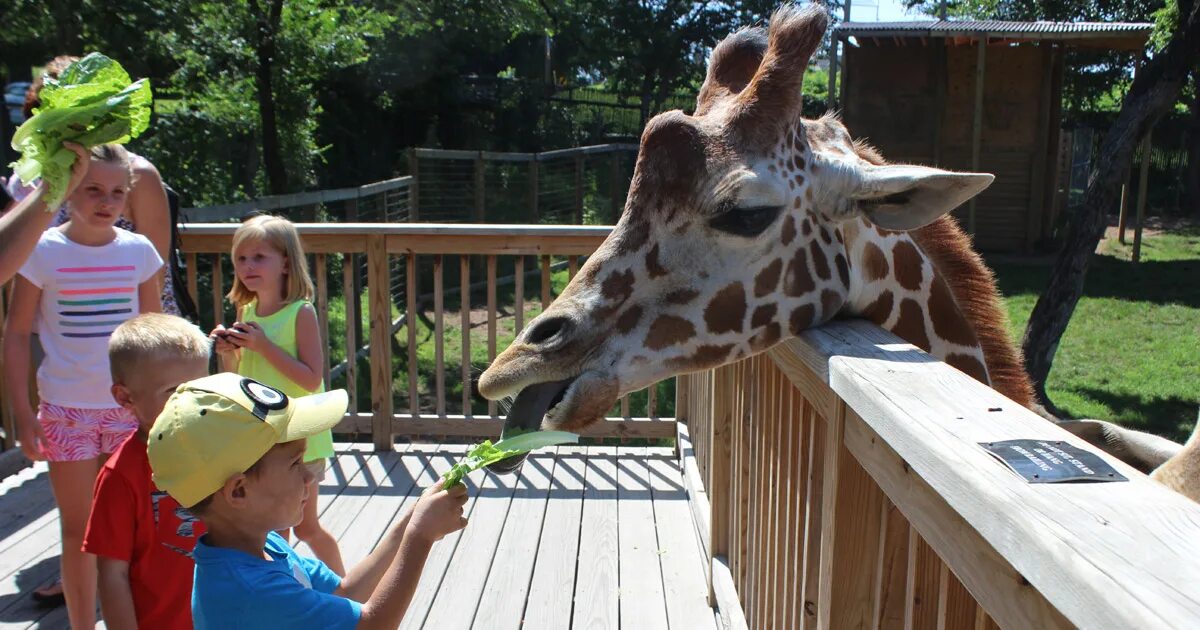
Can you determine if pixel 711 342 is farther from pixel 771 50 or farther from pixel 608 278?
pixel 771 50

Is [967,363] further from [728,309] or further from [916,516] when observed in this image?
[916,516]

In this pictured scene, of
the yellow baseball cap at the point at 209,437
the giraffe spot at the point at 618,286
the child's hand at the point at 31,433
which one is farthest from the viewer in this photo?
the child's hand at the point at 31,433

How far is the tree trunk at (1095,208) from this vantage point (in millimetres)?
6660

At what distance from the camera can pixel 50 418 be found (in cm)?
299

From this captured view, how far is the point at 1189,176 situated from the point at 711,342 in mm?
21329

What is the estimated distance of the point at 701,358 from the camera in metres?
2.31

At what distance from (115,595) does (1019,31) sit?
13858 mm

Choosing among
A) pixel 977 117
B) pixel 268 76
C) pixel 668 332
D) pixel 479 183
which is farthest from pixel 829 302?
pixel 977 117

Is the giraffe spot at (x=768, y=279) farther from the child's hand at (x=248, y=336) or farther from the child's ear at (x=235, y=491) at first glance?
the child's hand at (x=248, y=336)

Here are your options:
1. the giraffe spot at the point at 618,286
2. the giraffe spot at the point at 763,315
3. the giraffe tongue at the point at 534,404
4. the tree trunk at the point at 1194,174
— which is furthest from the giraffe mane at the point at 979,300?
the tree trunk at the point at 1194,174

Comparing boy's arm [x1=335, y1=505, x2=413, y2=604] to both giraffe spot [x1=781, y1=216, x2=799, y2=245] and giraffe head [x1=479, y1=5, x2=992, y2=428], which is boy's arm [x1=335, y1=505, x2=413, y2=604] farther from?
giraffe spot [x1=781, y1=216, x2=799, y2=245]

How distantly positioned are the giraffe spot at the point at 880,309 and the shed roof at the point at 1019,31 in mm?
11861

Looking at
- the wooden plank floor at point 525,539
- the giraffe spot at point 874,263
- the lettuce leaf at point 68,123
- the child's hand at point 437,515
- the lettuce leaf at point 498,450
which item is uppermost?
the lettuce leaf at point 68,123

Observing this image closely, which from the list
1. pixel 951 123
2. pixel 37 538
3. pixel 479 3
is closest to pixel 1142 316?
pixel 951 123
